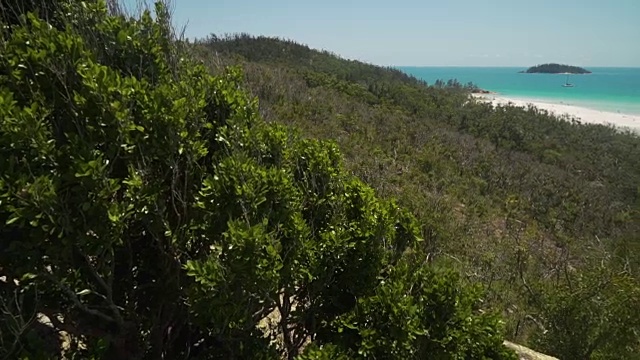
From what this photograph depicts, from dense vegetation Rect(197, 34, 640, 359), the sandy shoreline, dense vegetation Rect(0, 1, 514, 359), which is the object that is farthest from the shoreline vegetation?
the sandy shoreline

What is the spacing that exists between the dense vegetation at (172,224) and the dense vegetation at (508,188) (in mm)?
1193

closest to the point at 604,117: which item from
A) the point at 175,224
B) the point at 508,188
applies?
the point at 508,188

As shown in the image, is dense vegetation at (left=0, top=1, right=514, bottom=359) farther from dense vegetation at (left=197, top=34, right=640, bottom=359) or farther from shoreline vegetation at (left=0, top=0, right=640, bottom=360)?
dense vegetation at (left=197, top=34, right=640, bottom=359)

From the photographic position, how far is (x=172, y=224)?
136 inches

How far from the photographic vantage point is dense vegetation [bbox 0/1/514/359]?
269 centimetres

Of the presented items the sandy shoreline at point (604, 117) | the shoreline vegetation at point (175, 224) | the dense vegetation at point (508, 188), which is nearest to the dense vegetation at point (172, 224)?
the shoreline vegetation at point (175, 224)

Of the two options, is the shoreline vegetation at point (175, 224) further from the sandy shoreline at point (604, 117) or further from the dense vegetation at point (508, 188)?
the sandy shoreline at point (604, 117)

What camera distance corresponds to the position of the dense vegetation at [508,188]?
721 cm

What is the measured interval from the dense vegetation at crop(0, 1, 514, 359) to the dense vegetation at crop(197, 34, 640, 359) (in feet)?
3.92

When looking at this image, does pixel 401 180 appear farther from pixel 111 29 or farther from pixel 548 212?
pixel 111 29

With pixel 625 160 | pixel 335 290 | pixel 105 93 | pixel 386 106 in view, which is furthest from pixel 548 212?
pixel 105 93

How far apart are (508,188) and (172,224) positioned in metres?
33.0

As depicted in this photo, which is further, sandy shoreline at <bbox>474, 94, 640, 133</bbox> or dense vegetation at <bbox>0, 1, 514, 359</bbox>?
sandy shoreline at <bbox>474, 94, 640, 133</bbox>

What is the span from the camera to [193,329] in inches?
169
